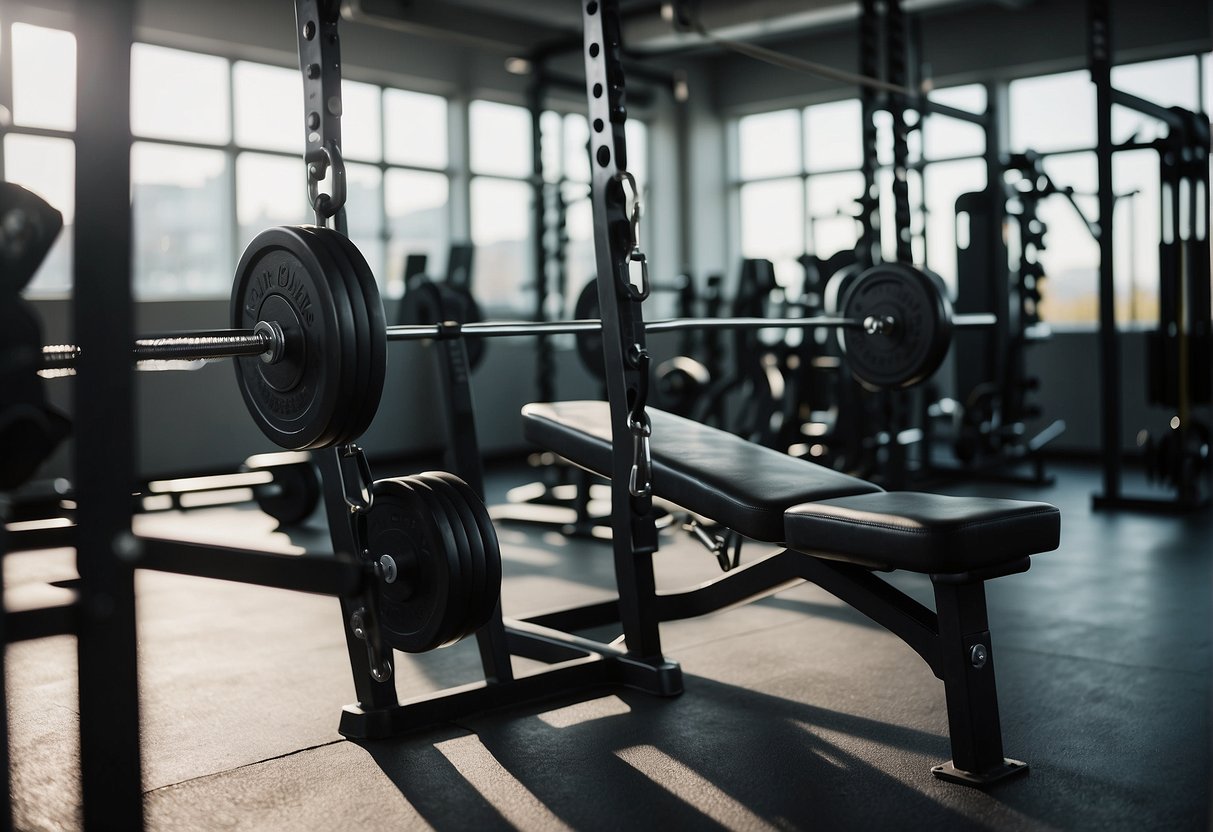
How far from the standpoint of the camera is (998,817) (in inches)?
74.6

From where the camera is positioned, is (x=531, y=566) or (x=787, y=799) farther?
(x=531, y=566)

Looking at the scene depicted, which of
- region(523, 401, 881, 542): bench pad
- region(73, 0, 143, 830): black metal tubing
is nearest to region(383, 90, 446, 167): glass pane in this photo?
region(523, 401, 881, 542): bench pad

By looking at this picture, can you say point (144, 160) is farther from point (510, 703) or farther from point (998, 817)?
point (998, 817)

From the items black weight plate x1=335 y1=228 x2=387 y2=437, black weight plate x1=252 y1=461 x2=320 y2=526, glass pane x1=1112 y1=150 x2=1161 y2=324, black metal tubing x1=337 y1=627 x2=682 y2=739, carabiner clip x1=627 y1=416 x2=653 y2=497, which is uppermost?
glass pane x1=1112 y1=150 x2=1161 y2=324

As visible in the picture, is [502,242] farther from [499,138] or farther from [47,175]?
[47,175]

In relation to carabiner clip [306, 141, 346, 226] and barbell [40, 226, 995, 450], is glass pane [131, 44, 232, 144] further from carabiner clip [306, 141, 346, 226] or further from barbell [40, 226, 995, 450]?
barbell [40, 226, 995, 450]

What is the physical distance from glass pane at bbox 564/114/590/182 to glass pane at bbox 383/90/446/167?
3.52ft

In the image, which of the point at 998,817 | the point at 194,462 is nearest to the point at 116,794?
the point at 998,817

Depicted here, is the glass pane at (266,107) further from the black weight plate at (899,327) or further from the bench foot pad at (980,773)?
the bench foot pad at (980,773)

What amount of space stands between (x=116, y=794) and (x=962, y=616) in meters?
1.46

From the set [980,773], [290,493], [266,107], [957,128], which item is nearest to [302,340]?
[980,773]

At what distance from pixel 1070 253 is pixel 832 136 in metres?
2.01

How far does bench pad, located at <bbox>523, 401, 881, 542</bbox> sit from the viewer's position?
2.30 metres

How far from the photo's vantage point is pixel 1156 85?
283 inches
